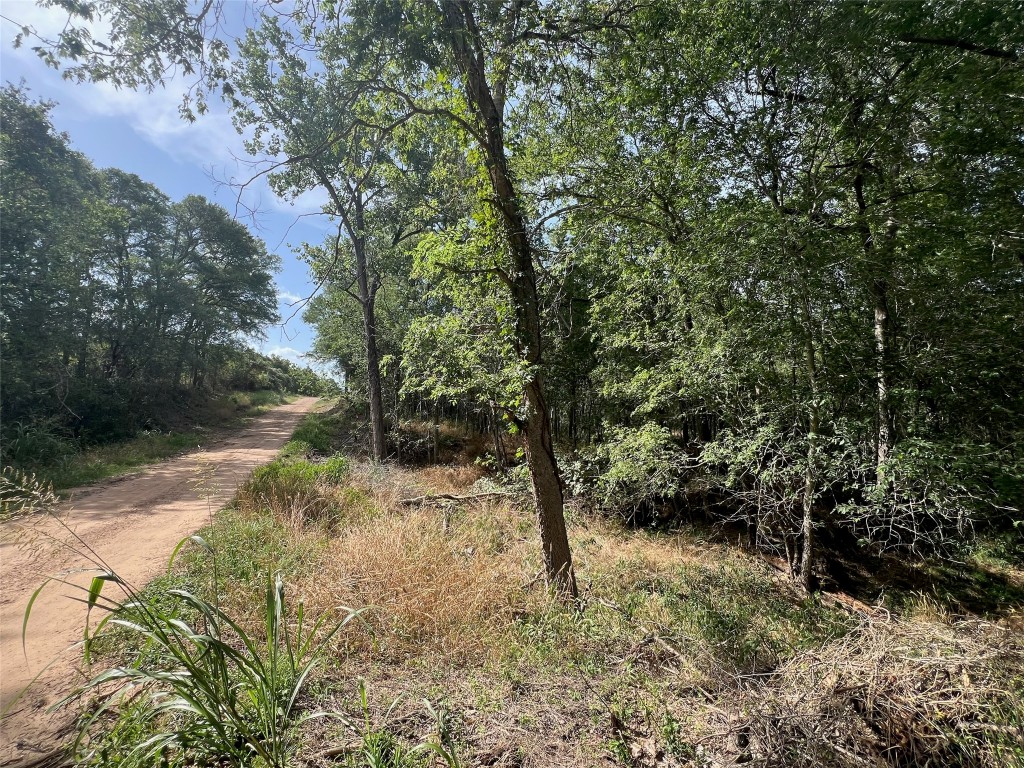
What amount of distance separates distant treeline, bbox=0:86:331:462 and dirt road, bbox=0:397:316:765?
5300mm

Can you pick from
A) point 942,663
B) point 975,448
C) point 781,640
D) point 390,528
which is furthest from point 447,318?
point 975,448

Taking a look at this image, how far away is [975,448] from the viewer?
3977mm

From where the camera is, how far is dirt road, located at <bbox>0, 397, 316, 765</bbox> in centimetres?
252

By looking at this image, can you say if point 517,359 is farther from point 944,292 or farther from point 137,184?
point 137,184

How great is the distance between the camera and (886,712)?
7.55 feet

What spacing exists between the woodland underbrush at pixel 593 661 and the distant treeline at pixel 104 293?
1114 centimetres

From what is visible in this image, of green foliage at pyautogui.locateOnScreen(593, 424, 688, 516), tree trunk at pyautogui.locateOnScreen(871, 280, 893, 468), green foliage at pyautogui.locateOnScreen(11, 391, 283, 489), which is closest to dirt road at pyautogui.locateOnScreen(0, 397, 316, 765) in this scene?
green foliage at pyautogui.locateOnScreen(11, 391, 283, 489)

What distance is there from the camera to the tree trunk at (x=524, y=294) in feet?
12.6

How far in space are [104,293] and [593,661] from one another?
22389 millimetres

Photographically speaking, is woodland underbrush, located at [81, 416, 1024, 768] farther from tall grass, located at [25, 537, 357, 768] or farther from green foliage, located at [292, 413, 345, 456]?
green foliage, located at [292, 413, 345, 456]

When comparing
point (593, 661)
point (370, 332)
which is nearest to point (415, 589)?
point (593, 661)

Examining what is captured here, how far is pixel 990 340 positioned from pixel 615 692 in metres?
5.21

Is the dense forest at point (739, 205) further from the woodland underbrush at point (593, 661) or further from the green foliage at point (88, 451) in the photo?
the green foliage at point (88, 451)

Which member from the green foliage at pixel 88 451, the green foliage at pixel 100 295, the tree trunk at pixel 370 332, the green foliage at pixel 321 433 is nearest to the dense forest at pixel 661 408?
the tree trunk at pixel 370 332
